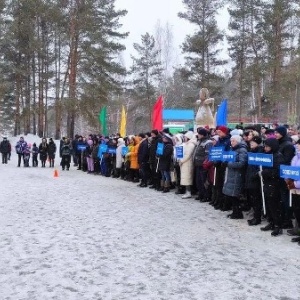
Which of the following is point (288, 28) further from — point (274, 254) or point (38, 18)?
point (274, 254)

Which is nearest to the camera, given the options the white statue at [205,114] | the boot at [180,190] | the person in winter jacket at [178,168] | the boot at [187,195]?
the boot at [187,195]

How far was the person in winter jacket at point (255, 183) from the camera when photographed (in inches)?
307

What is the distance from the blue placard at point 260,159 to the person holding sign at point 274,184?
0.07 meters

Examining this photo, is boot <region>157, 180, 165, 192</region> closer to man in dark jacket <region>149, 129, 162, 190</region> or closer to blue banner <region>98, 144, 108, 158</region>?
man in dark jacket <region>149, 129, 162, 190</region>

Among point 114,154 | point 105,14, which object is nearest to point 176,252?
point 114,154

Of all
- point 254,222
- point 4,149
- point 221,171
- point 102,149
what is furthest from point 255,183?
point 4,149

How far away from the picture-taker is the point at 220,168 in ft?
30.5

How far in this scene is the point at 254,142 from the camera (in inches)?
319

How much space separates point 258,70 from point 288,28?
5.22 meters

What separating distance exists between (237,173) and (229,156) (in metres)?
0.39

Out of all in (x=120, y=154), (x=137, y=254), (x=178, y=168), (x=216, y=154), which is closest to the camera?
(x=137, y=254)

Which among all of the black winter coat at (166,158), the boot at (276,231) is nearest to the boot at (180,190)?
the black winter coat at (166,158)

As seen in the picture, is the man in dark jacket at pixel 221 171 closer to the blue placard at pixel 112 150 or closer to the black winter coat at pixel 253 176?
the black winter coat at pixel 253 176

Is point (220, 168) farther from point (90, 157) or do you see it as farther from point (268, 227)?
point (90, 157)
